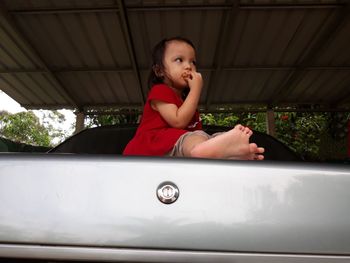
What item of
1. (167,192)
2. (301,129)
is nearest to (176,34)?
(167,192)

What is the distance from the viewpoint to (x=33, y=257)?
1.18 meters

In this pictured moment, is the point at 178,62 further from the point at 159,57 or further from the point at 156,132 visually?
the point at 156,132

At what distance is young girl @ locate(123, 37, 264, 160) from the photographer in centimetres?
161

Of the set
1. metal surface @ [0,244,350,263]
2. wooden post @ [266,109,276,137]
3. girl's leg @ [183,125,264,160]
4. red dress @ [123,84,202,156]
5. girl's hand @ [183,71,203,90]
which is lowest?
metal surface @ [0,244,350,263]

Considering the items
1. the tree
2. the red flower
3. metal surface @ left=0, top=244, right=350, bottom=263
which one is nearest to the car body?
metal surface @ left=0, top=244, right=350, bottom=263

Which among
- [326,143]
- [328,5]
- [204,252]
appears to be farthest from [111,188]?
[326,143]

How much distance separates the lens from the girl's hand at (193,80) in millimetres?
2119

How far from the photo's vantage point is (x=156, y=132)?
6.63 feet

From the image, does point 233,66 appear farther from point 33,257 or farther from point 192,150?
point 33,257

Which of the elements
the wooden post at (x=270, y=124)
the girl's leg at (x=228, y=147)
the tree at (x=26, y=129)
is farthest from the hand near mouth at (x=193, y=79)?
the tree at (x=26, y=129)

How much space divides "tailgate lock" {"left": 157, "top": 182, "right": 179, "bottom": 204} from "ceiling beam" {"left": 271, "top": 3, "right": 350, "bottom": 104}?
4.33m

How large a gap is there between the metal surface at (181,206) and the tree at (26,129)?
24.9 meters

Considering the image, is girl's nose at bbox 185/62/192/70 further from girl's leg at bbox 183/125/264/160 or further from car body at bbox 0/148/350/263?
car body at bbox 0/148/350/263

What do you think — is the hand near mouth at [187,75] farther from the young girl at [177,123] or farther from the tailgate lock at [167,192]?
the tailgate lock at [167,192]
